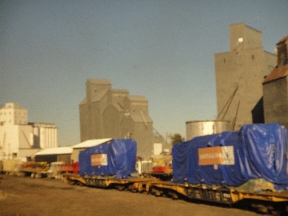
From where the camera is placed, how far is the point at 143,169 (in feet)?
119

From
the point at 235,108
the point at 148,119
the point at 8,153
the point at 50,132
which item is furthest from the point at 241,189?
the point at 50,132

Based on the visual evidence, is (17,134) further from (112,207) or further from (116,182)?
(112,207)

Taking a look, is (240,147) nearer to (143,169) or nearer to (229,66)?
(143,169)

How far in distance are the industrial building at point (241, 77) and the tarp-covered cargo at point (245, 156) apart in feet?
110

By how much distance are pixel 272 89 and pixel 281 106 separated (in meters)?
2.82

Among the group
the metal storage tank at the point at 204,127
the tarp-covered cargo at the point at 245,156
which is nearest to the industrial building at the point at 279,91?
the metal storage tank at the point at 204,127

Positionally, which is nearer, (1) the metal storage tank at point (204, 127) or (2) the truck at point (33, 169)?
(1) the metal storage tank at point (204, 127)

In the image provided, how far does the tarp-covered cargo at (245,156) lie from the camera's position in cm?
1429

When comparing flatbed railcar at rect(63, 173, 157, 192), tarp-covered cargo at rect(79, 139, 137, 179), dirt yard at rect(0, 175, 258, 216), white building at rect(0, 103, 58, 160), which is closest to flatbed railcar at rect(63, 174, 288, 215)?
flatbed railcar at rect(63, 173, 157, 192)

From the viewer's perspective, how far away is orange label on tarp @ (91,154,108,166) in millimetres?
27422

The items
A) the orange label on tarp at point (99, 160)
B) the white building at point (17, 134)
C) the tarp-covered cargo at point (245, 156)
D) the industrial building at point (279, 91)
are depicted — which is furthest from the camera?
the white building at point (17, 134)

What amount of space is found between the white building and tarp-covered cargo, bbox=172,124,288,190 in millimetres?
78769

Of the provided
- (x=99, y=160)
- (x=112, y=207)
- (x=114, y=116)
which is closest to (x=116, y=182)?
(x=99, y=160)

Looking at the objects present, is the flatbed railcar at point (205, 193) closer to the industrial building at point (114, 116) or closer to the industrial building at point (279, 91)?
the industrial building at point (279, 91)
